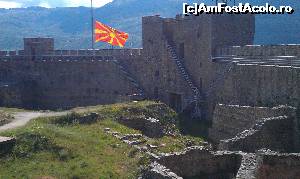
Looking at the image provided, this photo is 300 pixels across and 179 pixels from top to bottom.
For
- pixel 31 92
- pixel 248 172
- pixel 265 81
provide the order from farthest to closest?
pixel 31 92
pixel 265 81
pixel 248 172

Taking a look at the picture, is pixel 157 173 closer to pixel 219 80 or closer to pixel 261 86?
pixel 261 86

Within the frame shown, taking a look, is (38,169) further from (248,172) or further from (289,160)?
(289,160)

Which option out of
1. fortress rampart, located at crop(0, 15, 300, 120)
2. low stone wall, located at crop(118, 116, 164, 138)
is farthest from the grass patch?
fortress rampart, located at crop(0, 15, 300, 120)

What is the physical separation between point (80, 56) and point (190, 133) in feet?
54.4

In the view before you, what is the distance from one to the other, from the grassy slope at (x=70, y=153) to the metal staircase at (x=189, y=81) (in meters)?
8.63

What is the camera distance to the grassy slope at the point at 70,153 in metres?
21.5

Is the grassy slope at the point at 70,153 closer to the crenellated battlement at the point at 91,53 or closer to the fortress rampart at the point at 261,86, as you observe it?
the fortress rampart at the point at 261,86

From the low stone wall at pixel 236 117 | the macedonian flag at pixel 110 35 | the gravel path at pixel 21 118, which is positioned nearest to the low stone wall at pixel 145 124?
the low stone wall at pixel 236 117

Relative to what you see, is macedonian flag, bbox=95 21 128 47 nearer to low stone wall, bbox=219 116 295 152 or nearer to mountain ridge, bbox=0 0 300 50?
low stone wall, bbox=219 116 295 152

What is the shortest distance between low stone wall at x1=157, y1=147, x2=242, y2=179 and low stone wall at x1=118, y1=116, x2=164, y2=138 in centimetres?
820

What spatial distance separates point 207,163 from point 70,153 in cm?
603

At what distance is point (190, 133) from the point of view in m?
33.1

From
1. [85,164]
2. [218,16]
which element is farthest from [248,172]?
[218,16]

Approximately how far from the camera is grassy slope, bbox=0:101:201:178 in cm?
2152
